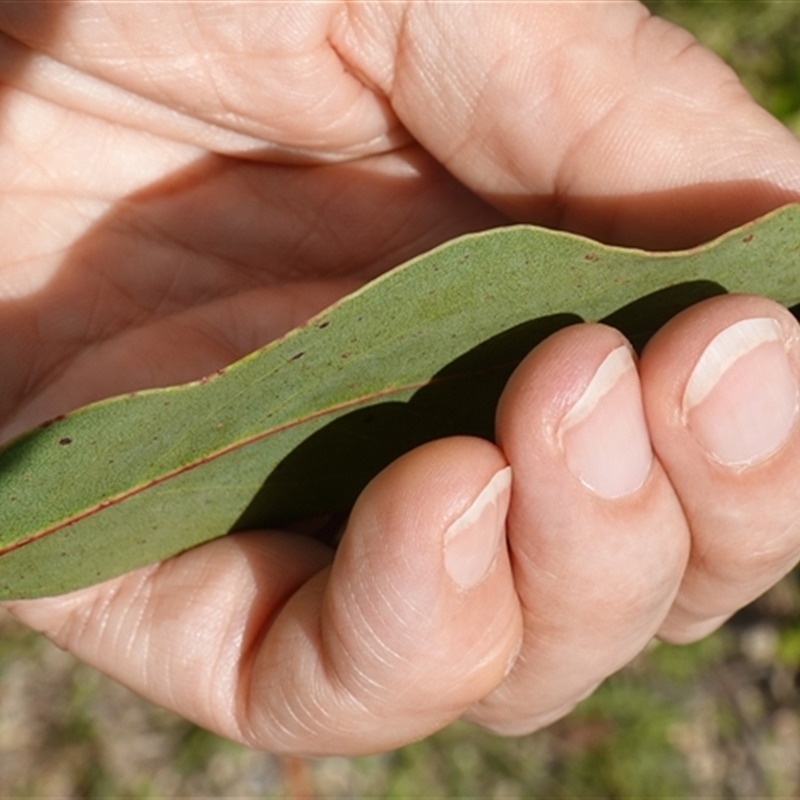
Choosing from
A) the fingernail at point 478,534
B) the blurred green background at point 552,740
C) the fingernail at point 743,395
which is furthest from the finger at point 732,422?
the blurred green background at point 552,740

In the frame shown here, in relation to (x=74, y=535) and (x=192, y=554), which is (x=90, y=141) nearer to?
(x=192, y=554)

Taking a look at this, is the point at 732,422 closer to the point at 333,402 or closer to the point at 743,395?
the point at 743,395

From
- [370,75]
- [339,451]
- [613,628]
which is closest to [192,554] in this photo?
[339,451]

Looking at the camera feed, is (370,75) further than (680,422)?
Yes

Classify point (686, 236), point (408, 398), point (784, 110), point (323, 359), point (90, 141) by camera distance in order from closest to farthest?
point (323, 359), point (408, 398), point (686, 236), point (90, 141), point (784, 110)

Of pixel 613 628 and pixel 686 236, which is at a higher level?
pixel 686 236

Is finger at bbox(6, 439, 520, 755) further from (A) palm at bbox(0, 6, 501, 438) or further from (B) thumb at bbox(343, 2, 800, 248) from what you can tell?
(B) thumb at bbox(343, 2, 800, 248)
